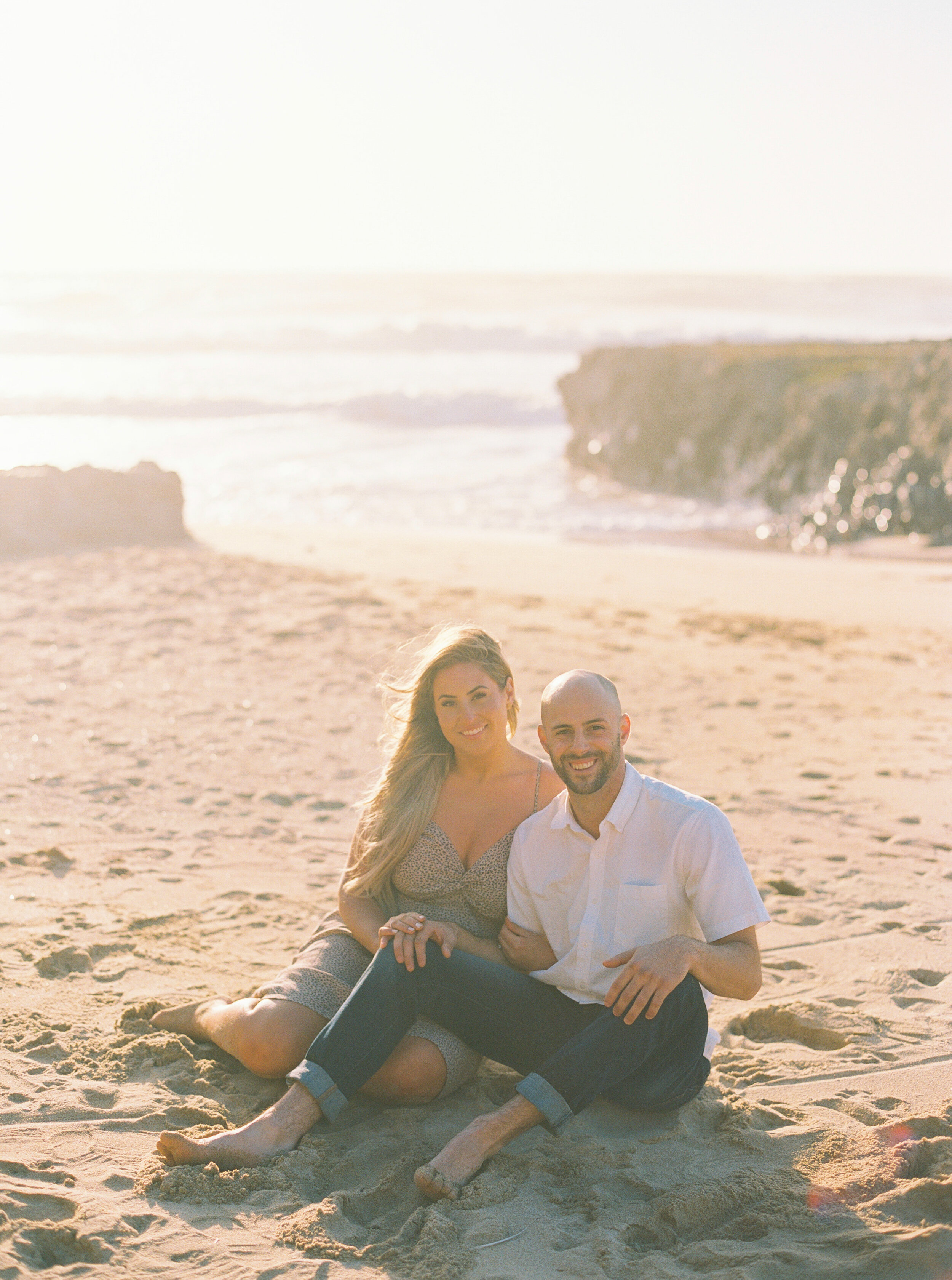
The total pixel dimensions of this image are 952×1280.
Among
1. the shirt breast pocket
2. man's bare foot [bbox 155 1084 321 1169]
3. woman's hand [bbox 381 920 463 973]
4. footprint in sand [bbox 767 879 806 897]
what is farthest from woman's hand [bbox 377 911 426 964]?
footprint in sand [bbox 767 879 806 897]

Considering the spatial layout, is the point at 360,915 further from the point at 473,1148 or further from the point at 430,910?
the point at 473,1148

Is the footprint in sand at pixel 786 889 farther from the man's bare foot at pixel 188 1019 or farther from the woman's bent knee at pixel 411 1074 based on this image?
the man's bare foot at pixel 188 1019

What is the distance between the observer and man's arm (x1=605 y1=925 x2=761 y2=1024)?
2.89m

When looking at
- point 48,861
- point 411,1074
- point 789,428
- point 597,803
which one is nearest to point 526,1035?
point 411,1074

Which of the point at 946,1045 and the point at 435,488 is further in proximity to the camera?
the point at 435,488

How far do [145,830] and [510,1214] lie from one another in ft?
9.87

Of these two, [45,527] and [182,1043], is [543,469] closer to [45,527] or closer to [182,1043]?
[45,527]

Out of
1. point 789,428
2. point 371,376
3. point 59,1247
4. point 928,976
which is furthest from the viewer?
point 371,376

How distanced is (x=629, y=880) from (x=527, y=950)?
0.38 meters

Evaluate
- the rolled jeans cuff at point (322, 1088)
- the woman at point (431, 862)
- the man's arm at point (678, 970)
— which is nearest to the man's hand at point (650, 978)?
the man's arm at point (678, 970)

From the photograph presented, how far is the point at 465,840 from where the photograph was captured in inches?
136

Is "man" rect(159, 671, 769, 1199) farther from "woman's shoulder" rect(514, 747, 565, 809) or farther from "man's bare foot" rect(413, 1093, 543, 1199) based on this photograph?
"woman's shoulder" rect(514, 747, 565, 809)

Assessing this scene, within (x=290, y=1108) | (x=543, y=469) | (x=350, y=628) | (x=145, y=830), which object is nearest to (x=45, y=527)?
(x=350, y=628)

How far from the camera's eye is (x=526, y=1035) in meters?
3.18
